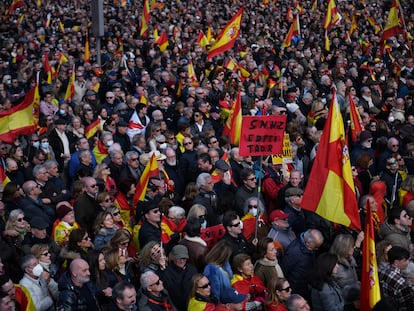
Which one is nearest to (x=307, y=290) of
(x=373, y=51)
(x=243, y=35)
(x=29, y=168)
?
(x=29, y=168)

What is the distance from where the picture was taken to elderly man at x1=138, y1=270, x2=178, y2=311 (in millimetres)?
6062

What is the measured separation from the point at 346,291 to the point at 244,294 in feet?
2.90

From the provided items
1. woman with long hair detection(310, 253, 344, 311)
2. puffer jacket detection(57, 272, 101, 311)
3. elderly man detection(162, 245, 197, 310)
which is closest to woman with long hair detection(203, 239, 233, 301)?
elderly man detection(162, 245, 197, 310)

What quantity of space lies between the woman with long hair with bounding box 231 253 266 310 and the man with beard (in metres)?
1.27

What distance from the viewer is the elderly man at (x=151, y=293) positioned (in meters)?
6.06

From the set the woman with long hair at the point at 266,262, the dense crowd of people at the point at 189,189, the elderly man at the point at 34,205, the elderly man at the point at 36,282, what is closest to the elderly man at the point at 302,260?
the dense crowd of people at the point at 189,189

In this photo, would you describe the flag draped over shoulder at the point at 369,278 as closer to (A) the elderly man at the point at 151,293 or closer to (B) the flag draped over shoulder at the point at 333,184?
(B) the flag draped over shoulder at the point at 333,184

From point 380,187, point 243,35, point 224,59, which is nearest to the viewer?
point 380,187

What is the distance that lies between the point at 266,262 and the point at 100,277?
157 cm

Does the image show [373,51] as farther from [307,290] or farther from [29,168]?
[307,290]

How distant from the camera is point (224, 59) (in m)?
18.3

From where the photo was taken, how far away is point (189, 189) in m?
8.68

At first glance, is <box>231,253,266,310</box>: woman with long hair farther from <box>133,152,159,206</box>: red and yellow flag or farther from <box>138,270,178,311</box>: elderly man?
<box>133,152,159,206</box>: red and yellow flag

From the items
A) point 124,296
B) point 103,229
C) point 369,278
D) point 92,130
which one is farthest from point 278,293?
point 92,130
